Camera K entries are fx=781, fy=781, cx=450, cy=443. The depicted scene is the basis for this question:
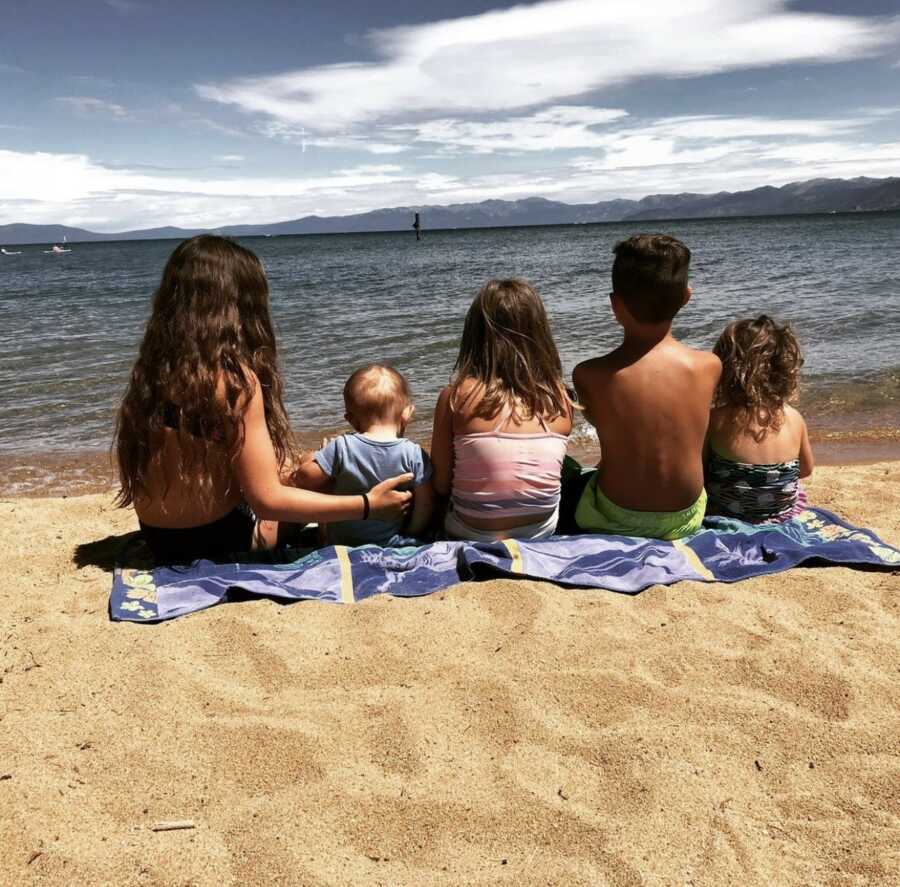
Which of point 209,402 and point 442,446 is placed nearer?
point 209,402

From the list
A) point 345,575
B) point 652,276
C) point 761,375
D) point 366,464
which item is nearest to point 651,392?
point 652,276

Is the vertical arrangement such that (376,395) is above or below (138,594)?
above

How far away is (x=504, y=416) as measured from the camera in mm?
3516

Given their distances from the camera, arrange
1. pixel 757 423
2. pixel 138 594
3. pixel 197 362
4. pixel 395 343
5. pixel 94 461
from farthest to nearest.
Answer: pixel 395 343 < pixel 94 461 < pixel 757 423 < pixel 138 594 < pixel 197 362

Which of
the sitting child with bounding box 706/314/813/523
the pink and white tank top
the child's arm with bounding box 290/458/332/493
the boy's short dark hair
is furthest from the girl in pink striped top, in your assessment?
the sitting child with bounding box 706/314/813/523

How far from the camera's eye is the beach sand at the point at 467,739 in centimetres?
193

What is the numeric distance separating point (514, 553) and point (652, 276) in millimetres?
1347

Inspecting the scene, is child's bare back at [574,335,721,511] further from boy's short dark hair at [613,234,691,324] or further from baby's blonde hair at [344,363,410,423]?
baby's blonde hair at [344,363,410,423]

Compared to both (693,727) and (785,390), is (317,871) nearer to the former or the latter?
(693,727)

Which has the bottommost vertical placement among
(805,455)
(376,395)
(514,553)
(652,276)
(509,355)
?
(514,553)

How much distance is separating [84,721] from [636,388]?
2486mm

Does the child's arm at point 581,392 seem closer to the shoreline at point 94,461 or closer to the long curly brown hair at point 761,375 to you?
the long curly brown hair at point 761,375

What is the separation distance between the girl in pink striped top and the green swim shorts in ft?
1.03

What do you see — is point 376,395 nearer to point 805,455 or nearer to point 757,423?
point 757,423
